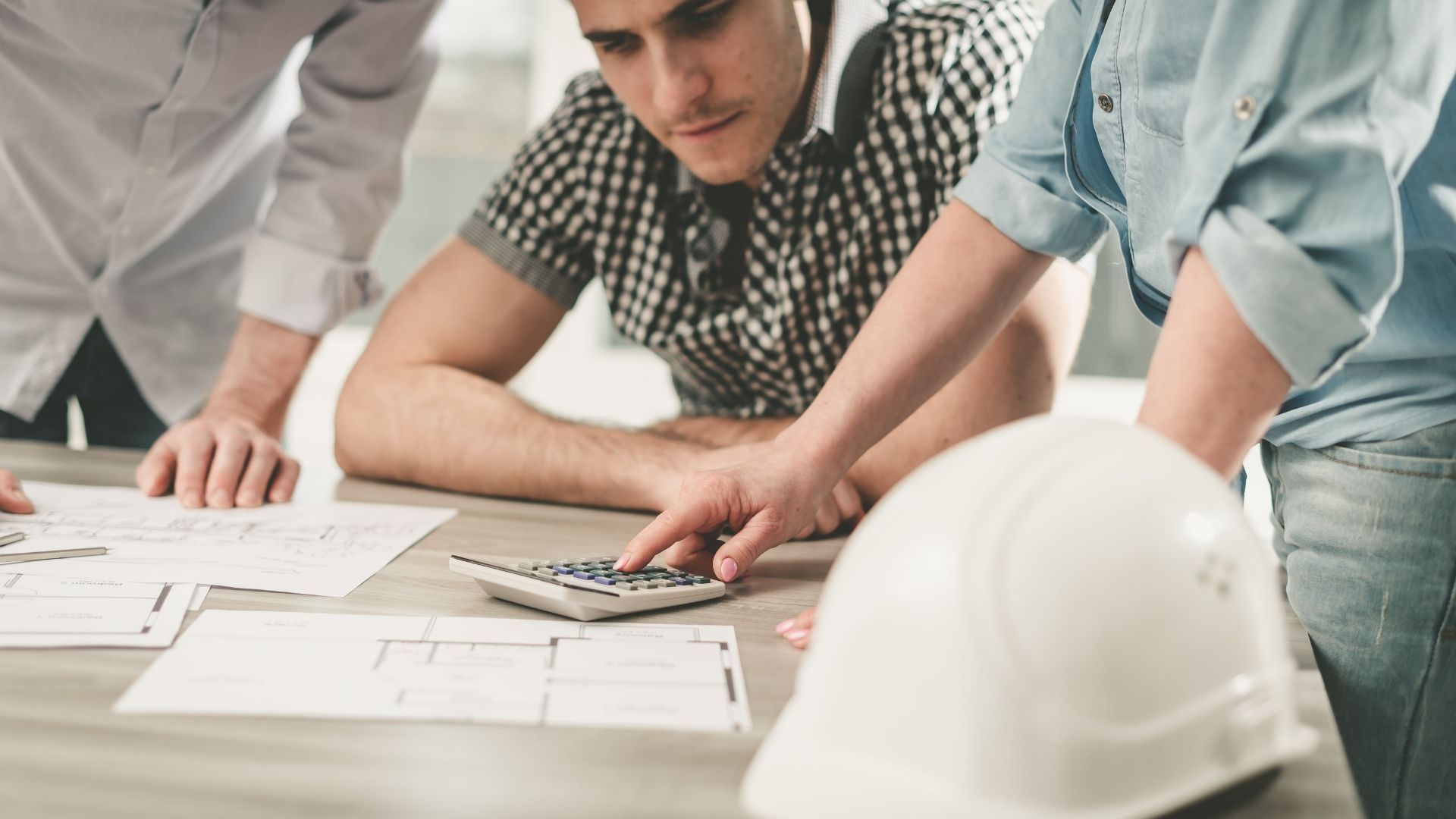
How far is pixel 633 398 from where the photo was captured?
2770 millimetres

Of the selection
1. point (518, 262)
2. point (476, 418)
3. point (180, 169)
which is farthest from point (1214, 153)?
point (180, 169)

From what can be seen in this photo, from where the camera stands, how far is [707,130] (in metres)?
1.25

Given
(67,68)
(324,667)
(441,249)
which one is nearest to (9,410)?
(67,68)

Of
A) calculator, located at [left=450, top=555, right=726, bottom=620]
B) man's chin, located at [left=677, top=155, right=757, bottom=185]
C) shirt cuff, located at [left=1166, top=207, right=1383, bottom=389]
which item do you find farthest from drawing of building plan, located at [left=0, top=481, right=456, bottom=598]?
shirt cuff, located at [left=1166, top=207, right=1383, bottom=389]

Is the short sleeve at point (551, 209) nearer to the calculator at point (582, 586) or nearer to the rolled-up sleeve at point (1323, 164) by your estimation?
the calculator at point (582, 586)

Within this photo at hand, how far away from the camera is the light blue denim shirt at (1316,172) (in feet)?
1.72

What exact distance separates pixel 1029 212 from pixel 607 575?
1.39ft

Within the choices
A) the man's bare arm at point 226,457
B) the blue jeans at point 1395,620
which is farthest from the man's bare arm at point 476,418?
the blue jeans at point 1395,620

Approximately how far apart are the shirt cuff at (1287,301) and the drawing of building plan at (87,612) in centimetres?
62

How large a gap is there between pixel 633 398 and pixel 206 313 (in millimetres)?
1289

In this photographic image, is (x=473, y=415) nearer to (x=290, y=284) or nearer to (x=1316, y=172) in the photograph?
(x=290, y=284)

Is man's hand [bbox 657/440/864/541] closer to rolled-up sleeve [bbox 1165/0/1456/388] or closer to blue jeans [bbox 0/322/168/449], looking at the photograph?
rolled-up sleeve [bbox 1165/0/1456/388]

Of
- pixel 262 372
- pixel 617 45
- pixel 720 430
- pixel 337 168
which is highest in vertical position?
→ pixel 617 45

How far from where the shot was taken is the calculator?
27.8 inches
